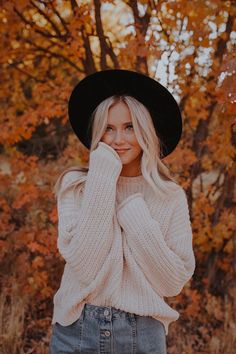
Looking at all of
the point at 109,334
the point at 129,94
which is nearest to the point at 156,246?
the point at 109,334

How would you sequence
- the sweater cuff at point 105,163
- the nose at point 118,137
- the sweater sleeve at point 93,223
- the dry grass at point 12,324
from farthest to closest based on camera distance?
the dry grass at point 12,324
the nose at point 118,137
the sweater cuff at point 105,163
the sweater sleeve at point 93,223

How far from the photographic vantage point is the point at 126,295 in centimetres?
212

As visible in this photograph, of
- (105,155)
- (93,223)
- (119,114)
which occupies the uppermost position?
(119,114)

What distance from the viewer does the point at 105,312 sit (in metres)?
2.08

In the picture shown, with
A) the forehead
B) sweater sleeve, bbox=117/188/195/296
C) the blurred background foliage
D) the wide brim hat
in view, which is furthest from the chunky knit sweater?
the blurred background foliage

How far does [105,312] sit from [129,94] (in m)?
0.95

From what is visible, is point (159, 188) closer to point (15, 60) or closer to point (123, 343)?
point (123, 343)

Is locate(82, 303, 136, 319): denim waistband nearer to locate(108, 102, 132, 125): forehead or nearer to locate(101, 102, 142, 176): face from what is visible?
locate(101, 102, 142, 176): face

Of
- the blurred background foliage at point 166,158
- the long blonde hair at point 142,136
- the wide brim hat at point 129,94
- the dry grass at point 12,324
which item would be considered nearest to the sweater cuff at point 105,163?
the long blonde hair at point 142,136

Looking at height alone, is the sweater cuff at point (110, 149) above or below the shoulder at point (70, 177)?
above

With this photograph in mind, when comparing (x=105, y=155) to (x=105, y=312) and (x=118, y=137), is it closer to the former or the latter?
(x=118, y=137)

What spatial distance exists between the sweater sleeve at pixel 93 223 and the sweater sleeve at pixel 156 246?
0.28 feet

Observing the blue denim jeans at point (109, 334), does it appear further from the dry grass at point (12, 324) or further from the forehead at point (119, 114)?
the dry grass at point (12, 324)

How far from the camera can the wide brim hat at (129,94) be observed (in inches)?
90.8
